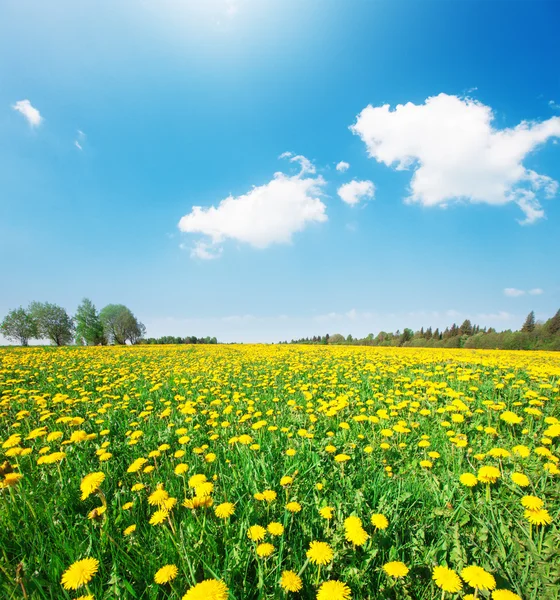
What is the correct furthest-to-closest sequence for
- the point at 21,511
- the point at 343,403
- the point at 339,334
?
the point at 339,334 → the point at 343,403 → the point at 21,511

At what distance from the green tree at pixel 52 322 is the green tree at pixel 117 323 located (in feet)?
24.7

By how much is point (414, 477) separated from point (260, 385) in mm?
4064

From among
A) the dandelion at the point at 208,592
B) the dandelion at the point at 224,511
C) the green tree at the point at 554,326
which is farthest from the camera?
the green tree at the point at 554,326

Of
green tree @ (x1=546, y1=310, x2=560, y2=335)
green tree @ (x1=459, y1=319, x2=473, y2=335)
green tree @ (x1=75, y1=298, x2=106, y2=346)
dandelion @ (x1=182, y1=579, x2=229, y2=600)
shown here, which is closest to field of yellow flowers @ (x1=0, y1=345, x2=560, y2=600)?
dandelion @ (x1=182, y1=579, x2=229, y2=600)

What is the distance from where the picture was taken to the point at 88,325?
62.1 m

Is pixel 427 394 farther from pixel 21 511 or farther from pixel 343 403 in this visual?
pixel 21 511

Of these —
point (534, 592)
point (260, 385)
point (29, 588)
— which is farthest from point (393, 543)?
point (260, 385)

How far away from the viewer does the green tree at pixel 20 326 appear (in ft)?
195

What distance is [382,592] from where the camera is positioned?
1589 millimetres

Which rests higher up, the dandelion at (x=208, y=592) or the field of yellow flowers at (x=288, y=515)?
the dandelion at (x=208, y=592)

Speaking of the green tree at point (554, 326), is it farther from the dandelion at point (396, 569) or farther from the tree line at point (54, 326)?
the tree line at point (54, 326)

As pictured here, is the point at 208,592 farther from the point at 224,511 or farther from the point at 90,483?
the point at 90,483

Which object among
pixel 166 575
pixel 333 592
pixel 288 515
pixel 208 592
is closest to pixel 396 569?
pixel 333 592

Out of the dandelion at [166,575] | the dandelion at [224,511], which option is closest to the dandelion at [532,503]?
the dandelion at [224,511]
